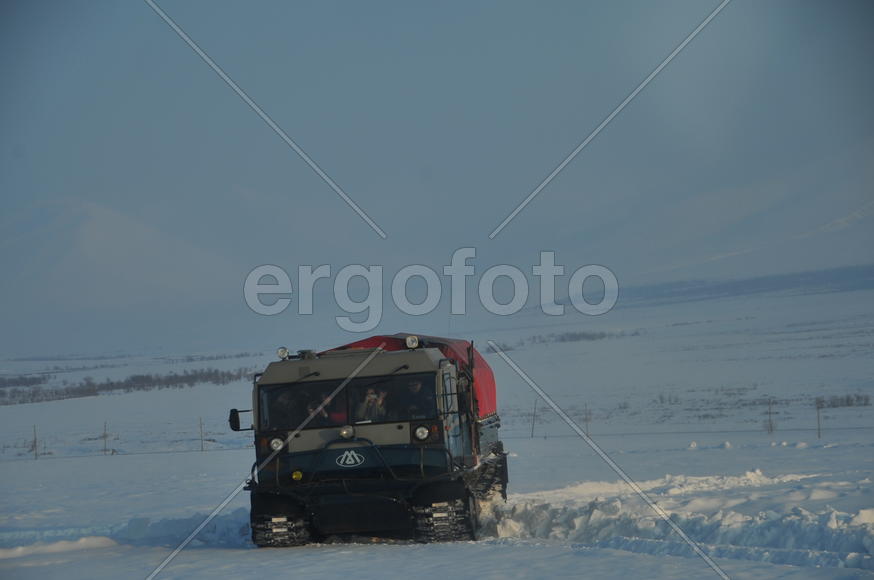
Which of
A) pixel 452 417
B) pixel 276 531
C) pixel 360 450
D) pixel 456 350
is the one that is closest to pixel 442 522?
pixel 360 450

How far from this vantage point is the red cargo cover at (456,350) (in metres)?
16.5

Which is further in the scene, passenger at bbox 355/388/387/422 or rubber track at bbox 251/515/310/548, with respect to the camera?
passenger at bbox 355/388/387/422

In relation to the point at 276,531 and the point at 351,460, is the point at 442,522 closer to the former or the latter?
the point at 351,460

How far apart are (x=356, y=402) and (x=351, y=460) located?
33.7 inches

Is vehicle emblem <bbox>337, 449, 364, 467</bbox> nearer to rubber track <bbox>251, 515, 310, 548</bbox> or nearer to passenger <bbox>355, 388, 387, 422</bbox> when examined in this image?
passenger <bbox>355, 388, 387, 422</bbox>

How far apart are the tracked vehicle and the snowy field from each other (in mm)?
481

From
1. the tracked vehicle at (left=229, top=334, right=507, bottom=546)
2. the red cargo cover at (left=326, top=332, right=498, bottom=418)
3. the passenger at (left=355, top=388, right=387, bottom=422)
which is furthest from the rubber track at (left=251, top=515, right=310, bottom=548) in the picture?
the red cargo cover at (left=326, top=332, right=498, bottom=418)

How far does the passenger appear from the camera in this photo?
14.2 m

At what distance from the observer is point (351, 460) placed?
13930 mm

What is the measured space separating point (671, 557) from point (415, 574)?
295cm

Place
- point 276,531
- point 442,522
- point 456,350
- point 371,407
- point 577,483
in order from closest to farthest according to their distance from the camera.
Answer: point 442,522, point 276,531, point 371,407, point 456,350, point 577,483

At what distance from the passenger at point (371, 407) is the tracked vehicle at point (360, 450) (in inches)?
0.6

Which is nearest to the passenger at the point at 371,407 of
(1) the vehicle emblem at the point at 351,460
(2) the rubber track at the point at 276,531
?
(1) the vehicle emblem at the point at 351,460

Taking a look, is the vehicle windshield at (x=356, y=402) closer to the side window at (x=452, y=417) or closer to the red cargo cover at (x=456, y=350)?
the side window at (x=452, y=417)
